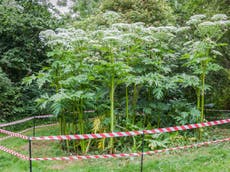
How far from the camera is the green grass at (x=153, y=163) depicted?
5.28 m

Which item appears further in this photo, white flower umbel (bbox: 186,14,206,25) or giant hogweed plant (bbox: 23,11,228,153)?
white flower umbel (bbox: 186,14,206,25)

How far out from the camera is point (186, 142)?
6793 mm

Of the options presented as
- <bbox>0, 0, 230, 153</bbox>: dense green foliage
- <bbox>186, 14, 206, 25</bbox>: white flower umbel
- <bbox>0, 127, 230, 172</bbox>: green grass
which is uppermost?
<bbox>186, 14, 206, 25</bbox>: white flower umbel

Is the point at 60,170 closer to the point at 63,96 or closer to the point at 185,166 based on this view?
the point at 63,96

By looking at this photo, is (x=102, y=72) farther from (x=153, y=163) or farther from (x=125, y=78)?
(x=153, y=163)

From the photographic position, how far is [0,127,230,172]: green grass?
5277mm

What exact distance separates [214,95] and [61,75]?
537cm

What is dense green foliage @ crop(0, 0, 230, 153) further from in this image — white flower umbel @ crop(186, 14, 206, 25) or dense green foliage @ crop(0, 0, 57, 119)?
dense green foliage @ crop(0, 0, 57, 119)

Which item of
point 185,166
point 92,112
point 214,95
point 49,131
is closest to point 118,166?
point 185,166

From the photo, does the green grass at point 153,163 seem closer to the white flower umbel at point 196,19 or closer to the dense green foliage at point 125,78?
the dense green foliage at point 125,78

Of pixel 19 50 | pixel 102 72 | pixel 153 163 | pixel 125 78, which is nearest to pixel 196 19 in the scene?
pixel 125 78

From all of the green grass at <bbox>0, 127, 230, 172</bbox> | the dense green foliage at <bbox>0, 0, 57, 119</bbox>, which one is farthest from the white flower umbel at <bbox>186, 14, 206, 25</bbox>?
the dense green foliage at <bbox>0, 0, 57, 119</bbox>

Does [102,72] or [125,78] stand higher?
[102,72]

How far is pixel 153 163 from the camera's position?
5.51 metres
